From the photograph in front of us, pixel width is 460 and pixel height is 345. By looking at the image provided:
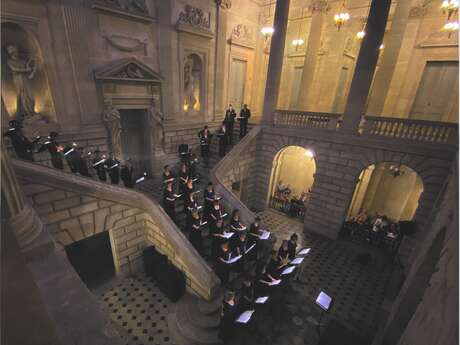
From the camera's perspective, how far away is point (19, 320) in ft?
6.78

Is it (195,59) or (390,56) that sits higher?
(390,56)

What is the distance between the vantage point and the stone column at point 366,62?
8289 millimetres

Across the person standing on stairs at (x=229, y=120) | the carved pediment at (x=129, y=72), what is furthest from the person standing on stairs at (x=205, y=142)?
the carved pediment at (x=129, y=72)

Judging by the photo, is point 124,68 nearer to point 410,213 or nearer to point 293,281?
point 293,281

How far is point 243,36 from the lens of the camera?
46.5 ft

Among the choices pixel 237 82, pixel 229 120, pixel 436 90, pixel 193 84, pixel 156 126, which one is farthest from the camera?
pixel 237 82

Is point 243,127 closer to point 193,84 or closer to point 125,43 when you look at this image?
point 193,84

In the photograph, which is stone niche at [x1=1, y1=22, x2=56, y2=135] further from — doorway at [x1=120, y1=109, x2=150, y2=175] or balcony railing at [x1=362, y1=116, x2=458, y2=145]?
balcony railing at [x1=362, y1=116, x2=458, y2=145]

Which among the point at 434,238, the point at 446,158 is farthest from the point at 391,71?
the point at 434,238

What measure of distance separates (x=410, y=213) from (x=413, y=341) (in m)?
11.9

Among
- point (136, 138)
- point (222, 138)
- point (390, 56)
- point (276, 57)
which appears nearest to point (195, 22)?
point (276, 57)

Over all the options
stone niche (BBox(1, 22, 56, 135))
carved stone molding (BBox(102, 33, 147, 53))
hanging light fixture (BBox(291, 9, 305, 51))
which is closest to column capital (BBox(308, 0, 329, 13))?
hanging light fixture (BBox(291, 9, 305, 51))

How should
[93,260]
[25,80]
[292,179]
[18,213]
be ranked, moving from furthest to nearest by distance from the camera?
1. [292,179]
2. [93,260]
3. [25,80]
4. [18,213]

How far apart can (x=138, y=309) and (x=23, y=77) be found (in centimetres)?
854
